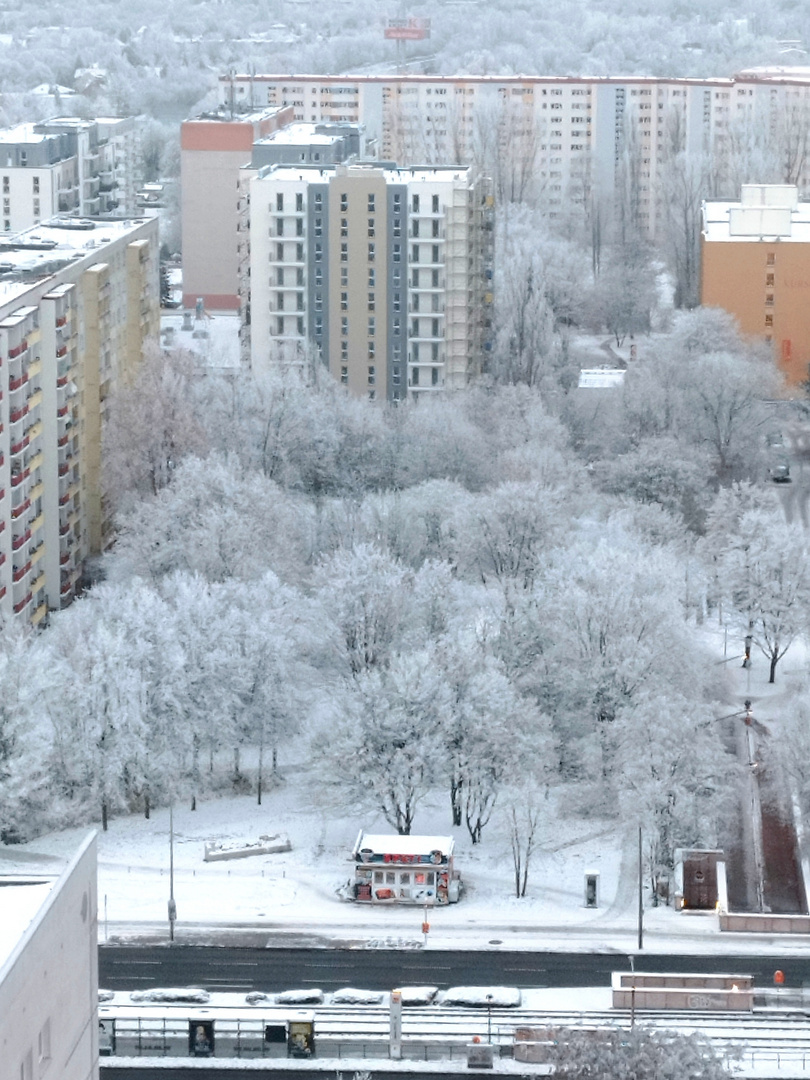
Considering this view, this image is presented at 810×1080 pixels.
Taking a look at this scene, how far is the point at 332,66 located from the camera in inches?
7037

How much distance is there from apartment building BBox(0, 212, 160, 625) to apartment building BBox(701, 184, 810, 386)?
24956 mm

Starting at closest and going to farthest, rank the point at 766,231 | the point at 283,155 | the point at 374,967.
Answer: the point at 374,967
the point at 283,155
the point at 766,231

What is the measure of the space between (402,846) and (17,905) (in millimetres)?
19410

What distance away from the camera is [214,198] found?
304 ft

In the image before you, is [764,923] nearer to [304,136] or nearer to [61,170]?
[304,136]

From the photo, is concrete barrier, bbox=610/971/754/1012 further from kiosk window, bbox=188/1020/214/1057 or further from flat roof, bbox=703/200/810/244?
flat roof, bbox=703/200/810/244

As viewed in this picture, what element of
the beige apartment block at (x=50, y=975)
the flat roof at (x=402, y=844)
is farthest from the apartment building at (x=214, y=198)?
the beige apartment block at (x=50, y=975)

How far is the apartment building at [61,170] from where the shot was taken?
84375 mm

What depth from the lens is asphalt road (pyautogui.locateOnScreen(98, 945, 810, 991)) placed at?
3741cm

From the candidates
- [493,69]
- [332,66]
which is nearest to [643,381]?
[493,69]

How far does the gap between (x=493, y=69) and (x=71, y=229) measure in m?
101

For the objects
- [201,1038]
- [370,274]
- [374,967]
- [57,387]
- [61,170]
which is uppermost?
[61,170]

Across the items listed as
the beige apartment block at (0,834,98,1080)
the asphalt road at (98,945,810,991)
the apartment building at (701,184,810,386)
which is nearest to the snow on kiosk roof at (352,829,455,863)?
the asphalt road at (98,945,810,991)

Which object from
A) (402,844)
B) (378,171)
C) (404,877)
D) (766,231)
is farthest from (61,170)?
(404,877)
